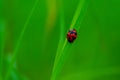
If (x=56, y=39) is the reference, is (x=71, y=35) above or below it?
above

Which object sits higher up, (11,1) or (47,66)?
(11,1)

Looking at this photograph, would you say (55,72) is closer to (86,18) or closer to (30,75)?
(30,75)

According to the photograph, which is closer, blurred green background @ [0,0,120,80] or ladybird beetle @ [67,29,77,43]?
ladybird beetle @ [67,29,77,43]

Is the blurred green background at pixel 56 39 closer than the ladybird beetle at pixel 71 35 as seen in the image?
No

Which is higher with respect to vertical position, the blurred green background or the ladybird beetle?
the ladybird beetle

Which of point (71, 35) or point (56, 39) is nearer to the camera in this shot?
point (71, 35)

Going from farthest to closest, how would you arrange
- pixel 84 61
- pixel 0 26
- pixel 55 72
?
pixel 84 61, pixel 0 26, pixel 55 72

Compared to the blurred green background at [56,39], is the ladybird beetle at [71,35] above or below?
above

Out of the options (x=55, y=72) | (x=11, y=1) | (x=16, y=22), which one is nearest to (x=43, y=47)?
(x=16, y=22)
